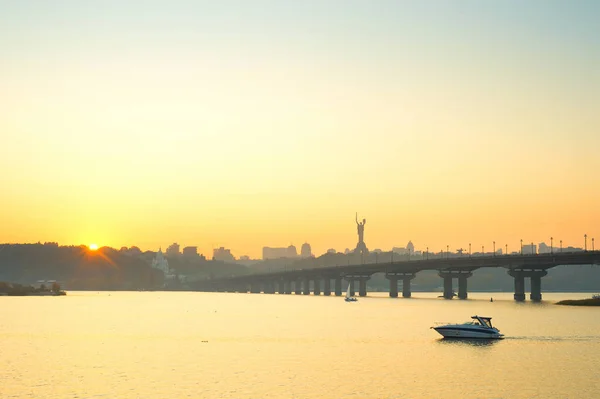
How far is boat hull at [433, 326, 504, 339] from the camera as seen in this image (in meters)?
110

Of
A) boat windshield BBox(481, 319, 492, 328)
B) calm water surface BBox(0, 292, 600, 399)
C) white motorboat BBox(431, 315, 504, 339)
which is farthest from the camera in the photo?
boat windshield BBox(481, 319, 492, 328)

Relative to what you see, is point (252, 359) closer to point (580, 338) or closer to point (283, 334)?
point (283, 334)

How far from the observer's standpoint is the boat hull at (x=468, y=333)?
360ft

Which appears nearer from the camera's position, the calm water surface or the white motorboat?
the calm water surface

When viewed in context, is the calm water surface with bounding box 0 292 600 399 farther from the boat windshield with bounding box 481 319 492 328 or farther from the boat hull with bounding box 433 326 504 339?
the boat windshield with bounding box 481 319 492 328

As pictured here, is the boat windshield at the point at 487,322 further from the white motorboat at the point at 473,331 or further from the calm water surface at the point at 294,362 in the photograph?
the calm water surface at the point at 294,362

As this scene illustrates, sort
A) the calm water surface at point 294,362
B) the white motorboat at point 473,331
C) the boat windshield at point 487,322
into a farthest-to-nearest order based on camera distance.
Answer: the boat windshield at point 487,322 < the white motorboat at point 473,331 < the calm water surface at point 294,362

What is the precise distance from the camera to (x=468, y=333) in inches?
4355

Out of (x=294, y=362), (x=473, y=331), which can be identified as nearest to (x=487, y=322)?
(x=473, y=331)

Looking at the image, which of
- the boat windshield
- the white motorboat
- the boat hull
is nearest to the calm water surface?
the boat hull

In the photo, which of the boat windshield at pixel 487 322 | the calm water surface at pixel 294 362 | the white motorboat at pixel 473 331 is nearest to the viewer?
the calm water surface at pixel 294 362

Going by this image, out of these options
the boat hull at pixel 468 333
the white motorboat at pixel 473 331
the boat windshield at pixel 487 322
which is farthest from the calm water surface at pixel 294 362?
the boat windshield at pixel 487 322

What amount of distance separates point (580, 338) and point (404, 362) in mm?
37875

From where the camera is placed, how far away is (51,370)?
7825 centimetres
